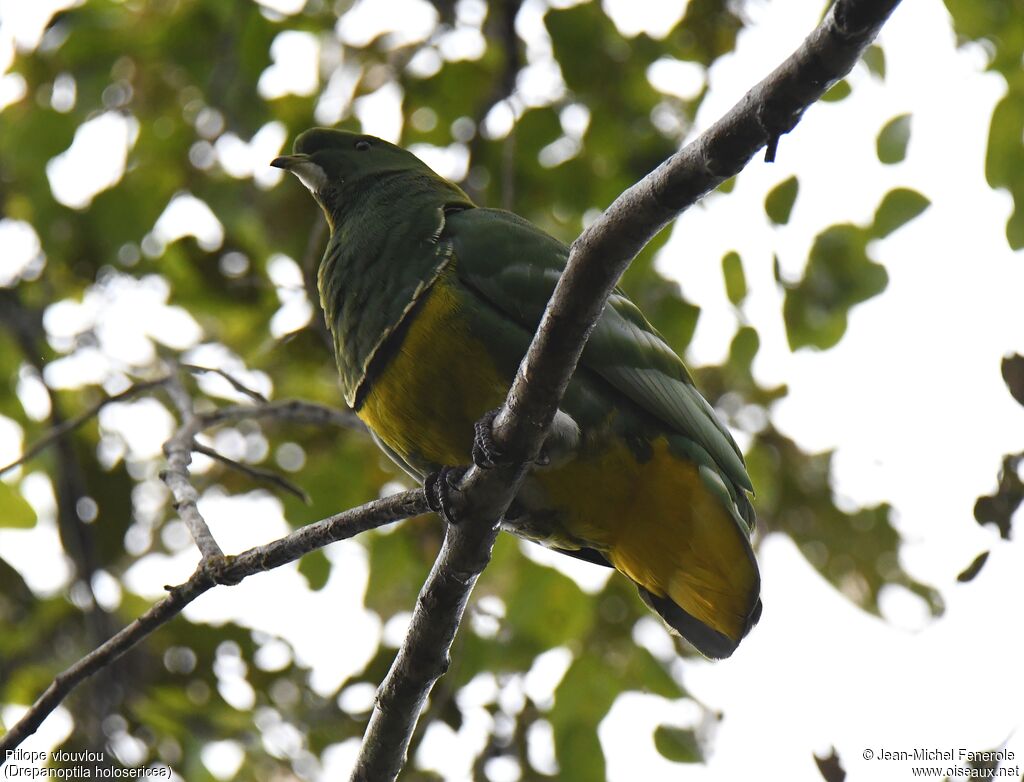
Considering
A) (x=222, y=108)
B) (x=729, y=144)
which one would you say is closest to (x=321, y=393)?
(x=222, y=108)

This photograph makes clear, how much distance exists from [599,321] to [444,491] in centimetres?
70

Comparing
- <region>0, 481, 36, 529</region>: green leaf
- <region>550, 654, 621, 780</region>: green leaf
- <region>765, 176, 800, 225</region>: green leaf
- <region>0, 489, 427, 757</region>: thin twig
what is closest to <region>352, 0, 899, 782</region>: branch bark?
<region>0, 489, 427, 757</region>: thin twig

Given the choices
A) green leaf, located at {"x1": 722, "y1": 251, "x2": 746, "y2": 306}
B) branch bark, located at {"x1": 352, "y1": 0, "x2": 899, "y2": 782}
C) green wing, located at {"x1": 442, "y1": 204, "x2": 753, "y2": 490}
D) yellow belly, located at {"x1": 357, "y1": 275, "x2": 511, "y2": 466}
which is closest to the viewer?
branch bark, located at {"x1": 352, "y1": 0, "x2": 899, "y2": 782}

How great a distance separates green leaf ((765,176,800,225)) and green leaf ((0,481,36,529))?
2.52 metres

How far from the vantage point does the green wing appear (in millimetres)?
2631

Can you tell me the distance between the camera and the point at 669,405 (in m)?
2.66

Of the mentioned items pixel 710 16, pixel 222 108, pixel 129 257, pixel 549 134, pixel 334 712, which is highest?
pixel 710 16

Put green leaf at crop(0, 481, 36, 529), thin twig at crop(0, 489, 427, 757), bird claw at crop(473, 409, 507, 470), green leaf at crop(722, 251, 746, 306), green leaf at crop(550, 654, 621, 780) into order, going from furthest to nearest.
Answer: green leaf at crop(0, 481, 36, 529), green leaf at crop(722, 251, 746, 306), green leaf at crop(550, 654, 621, 780), thin twig at crop(0, 489, 427, 757), bird claw at crop(473, 409, 507, 470)

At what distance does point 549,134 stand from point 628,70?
43 cm

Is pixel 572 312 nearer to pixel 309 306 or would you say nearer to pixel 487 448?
pixel 487 448

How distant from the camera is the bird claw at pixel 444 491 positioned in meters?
2.19

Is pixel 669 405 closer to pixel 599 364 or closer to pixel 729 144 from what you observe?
pixel 599 364

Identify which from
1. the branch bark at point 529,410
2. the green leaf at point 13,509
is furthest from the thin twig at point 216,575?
the green leaf at point 13,509

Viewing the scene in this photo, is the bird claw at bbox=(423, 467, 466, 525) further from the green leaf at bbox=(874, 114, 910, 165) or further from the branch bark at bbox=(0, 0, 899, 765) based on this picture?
the green leaf at bbox=(874, 114, 910, 165)
